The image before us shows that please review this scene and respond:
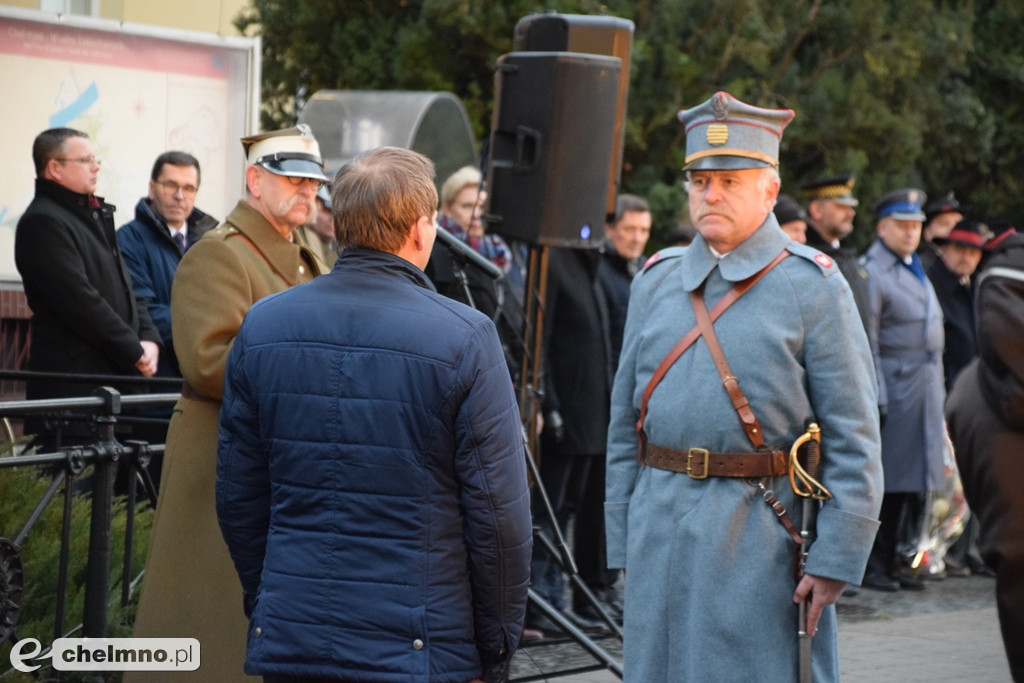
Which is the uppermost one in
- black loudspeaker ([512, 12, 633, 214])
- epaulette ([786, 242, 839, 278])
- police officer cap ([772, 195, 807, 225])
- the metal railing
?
black loudspeaker ([512, 12, 633, 214])

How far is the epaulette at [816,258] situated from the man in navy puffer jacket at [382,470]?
44.8 inches

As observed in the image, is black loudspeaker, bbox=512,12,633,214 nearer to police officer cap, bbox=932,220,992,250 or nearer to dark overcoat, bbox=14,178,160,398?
dark overcoat, bbox=14,178,160,398

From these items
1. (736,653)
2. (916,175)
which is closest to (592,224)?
(736,653)

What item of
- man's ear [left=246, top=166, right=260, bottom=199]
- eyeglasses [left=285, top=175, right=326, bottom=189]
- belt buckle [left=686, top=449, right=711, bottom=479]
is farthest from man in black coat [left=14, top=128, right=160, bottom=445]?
belt buckle [left=686, top=449, right=711, bottom=479]

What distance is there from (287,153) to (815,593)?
2232 mm

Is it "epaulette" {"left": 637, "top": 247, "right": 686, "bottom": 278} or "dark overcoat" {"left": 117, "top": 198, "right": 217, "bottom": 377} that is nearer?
"epaulette" {"left": 637, "top": 247, "right": 686, "bottom": 278}

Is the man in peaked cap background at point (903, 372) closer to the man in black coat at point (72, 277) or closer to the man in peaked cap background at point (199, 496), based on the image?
the man in black coat at point (72, 277)

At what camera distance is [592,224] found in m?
7.28

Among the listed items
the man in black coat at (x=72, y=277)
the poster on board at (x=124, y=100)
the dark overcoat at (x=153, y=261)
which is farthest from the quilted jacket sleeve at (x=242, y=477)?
the poster on board at (x=124, y=100)

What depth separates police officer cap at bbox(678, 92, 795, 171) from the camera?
4.15 meters

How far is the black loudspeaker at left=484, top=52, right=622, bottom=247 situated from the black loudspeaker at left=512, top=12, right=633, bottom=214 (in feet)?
0.56

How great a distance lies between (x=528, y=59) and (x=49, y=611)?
336 centimetres

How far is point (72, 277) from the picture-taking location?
6.62 metres

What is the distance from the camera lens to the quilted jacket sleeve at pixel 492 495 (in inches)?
127
